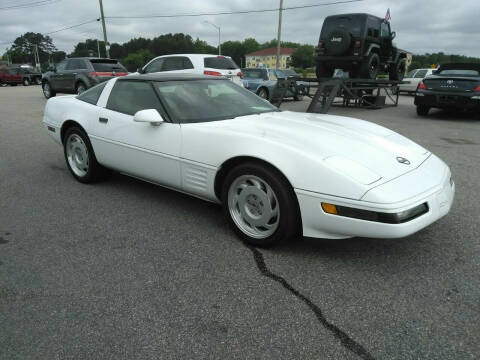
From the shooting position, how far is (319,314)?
2131 mm

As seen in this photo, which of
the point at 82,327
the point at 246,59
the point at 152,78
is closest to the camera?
the point at 82,327

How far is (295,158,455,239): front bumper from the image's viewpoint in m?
2.33

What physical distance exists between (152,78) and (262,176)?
68.1 inches

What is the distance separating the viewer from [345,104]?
13516mm

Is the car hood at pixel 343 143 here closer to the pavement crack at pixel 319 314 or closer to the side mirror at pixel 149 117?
the side mirror at pixel 149 117

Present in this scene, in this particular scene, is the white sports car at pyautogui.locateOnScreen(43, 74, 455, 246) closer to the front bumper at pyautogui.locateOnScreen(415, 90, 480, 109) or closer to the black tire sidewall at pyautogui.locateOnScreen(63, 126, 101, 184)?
the black tire sidewall at pyautogui.locateOnScreen(63, 126, 101, 184)

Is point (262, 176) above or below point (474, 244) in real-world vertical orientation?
above

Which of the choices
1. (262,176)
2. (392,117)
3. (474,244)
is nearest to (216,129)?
(262,176)

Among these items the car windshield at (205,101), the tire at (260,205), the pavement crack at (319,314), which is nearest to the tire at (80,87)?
the car windshield at (205,101)

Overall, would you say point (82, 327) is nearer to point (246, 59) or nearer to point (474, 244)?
point (474, 244)

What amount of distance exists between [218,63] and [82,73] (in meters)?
5.04

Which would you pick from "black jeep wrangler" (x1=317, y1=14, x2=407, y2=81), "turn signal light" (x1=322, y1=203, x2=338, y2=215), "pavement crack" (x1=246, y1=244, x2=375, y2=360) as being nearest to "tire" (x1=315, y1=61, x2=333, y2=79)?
"black jeep wrangler" (x1=317, y1=14, x2=407, y2=81)

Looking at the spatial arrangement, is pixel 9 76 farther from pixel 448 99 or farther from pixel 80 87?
pixel 448 99

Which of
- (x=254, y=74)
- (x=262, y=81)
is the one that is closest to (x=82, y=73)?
(x=254, y=74)
